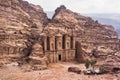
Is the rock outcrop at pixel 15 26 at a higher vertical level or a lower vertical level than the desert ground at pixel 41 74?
higher

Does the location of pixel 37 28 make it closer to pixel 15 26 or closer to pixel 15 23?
pixel 15 23

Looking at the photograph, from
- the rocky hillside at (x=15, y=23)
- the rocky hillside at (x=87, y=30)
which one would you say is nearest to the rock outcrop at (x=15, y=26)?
the rocky hillside at (x=15, y=23)

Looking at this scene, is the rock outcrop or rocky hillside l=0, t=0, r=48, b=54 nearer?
the rock outcrop

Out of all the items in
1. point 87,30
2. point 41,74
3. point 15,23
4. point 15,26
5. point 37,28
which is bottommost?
point 41,74

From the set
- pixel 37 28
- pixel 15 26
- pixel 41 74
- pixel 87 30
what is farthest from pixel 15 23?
pixel 87 30

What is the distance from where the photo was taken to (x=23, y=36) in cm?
9331

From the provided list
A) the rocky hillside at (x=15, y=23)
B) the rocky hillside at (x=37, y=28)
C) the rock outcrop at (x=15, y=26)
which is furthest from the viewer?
the rocky hillside at (x=37, y=28)

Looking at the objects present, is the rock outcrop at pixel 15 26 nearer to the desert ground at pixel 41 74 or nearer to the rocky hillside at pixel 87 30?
the desert ground at pixel 41 74

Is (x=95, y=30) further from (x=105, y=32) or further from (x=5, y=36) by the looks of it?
(x=5, y=36)

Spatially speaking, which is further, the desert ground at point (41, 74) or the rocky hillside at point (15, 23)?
the rocky hillside at point (15, 23)

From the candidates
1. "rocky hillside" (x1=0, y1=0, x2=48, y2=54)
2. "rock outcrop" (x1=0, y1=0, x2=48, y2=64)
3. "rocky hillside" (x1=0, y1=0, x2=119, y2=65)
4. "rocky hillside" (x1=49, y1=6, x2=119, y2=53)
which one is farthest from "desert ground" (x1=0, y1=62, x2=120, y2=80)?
"rocky hillside" (x1=49, y1=6, x2=119, y2=53)

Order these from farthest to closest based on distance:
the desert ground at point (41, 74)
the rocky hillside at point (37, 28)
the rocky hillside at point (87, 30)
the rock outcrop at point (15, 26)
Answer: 1. the rocky hillside at point (87, 30)
2. the rocky hillside at point (37, 28)
3. the rock outcrop at point (15, 26)
4. the desert ground at point (41, 74)

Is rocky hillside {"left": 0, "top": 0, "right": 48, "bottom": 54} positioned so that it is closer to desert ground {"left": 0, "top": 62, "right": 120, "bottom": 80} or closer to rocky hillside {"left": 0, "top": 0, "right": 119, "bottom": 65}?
rocky hillside {"left": 0, "top": 0, "right": 119, "bottom": 65}

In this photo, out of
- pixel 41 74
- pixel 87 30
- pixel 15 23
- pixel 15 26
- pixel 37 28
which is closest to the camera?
pixel 41 74
